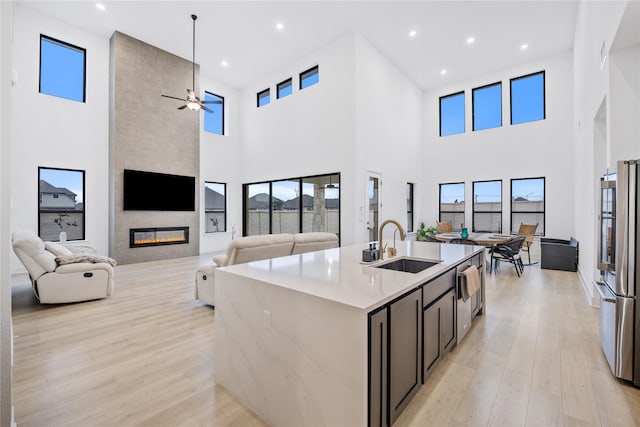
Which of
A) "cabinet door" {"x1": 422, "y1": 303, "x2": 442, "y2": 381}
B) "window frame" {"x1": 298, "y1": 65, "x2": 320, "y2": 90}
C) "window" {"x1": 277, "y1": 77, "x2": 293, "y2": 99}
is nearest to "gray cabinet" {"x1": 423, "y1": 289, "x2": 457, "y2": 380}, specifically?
"cabinet door" {"x1": 422, "y1": 303, "x2": 442, "y2": 381}

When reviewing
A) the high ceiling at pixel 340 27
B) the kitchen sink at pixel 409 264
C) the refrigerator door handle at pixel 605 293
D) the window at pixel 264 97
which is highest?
the high ceiling at pixel 340 27

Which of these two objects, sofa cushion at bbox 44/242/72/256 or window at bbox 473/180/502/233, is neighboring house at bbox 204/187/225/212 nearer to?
sofa cushion at bbox 44/242/72/256

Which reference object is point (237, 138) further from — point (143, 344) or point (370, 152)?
point (143, 344)

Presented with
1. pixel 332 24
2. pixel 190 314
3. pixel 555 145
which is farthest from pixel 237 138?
pixel 555 145

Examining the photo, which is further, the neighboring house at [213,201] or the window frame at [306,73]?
the neighboring house at [213,201]

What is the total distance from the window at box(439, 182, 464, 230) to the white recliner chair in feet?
28.6

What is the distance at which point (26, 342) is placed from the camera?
2.78 meters

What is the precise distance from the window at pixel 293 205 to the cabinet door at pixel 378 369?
548 cm

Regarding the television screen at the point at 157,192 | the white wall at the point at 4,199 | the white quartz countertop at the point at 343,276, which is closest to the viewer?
the white wall at the point at 4,199

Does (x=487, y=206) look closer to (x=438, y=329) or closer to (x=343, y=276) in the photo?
(x=438, y=329)

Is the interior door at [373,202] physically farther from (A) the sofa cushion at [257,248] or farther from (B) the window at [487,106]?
(B) the window at [487,106]

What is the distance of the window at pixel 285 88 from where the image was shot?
8.30 metres

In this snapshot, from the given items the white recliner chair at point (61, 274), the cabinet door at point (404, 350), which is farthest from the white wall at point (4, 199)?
the white recliner chair at point (61, 274)

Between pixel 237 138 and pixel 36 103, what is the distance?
15.9 feet
